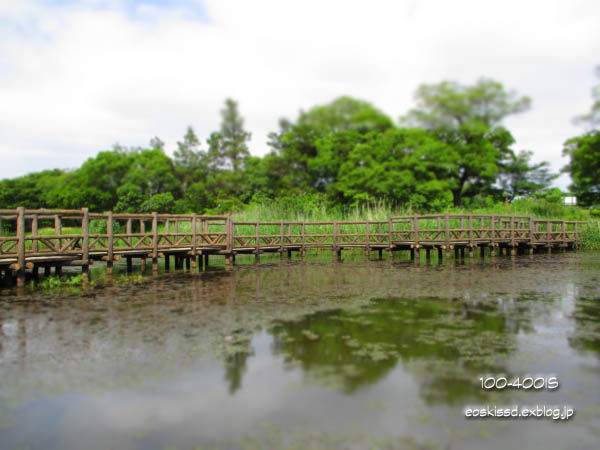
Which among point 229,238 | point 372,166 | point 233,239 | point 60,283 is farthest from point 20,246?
point 372,166

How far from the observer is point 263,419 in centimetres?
496

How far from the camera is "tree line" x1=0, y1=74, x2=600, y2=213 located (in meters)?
43.4

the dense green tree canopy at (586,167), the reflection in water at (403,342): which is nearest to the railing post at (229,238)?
the reflection in water at (403,342)

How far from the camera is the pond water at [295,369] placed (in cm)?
466

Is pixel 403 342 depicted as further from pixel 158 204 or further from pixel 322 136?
pixel 158 204

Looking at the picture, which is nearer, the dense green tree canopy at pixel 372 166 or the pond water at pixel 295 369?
the pond water at pixel 295 369

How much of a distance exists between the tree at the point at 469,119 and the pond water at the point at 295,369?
3560 centimetres

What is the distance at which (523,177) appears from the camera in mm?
47438

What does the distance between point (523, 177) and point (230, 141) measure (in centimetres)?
3962

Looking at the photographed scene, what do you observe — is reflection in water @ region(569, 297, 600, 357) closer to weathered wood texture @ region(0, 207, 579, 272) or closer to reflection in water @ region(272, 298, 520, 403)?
reflection in water @ region(272, 298, 520, 403)

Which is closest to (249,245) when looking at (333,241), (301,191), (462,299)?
(333,241)

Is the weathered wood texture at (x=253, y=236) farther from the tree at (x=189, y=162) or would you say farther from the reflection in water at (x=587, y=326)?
the tree at (x=189, y=162)

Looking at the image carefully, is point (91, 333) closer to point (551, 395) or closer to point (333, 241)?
point (551, 395)

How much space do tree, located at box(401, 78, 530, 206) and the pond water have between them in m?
35.6
